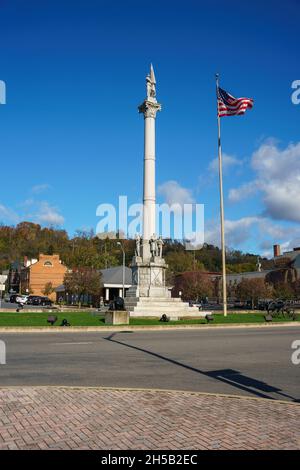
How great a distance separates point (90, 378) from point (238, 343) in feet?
30.1

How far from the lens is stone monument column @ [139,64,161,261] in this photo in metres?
35.4

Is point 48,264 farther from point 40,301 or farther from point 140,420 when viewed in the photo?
point 140,420

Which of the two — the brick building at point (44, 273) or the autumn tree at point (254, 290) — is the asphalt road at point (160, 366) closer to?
the autumn tree at point (254, 290)

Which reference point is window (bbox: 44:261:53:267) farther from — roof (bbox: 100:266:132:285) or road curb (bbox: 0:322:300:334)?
road curb (bbox: 0:322:300:334)

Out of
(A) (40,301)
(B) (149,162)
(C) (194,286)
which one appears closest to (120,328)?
(B) (149,162)

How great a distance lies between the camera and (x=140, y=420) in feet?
20.1

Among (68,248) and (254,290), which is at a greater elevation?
(68,248)

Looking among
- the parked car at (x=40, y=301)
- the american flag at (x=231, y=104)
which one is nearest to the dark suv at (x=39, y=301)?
the parked car at (x=40, y=301)

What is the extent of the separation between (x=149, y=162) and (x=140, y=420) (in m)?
32.0

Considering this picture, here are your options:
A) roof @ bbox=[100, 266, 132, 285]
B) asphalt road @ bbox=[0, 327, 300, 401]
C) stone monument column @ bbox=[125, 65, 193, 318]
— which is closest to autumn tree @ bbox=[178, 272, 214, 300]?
roof @ bbox=[100, 266, 132, 285]

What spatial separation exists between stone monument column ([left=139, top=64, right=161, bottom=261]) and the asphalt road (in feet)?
62.7

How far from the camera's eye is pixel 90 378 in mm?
9516
